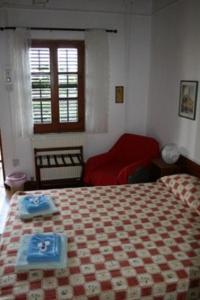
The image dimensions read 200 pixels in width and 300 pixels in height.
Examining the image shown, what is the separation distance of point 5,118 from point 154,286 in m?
3.06

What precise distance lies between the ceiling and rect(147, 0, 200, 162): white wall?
0.17 meters

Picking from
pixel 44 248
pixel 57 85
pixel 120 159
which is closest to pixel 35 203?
pixel 44 248

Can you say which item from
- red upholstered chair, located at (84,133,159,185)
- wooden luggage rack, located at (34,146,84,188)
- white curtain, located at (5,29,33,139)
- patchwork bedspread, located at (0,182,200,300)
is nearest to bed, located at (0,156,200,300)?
patchwork bedspread, located at (0,182,200,300)

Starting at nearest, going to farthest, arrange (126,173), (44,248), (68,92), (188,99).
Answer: (44,248)
(188,99)
(126,173)
(68,92)

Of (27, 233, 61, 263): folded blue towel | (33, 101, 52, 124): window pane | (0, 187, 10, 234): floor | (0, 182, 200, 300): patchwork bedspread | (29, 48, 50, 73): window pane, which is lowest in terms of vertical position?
(0, 187, 10, 234): floor

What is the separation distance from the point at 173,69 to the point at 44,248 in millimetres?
2672

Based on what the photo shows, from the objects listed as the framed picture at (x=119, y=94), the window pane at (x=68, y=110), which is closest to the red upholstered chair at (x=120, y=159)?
the framed picture at (x=119, y=94)

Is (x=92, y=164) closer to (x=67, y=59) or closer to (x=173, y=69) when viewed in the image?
(x=67, y=59)

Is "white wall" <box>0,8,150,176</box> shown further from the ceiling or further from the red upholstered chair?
the red upholstered chair

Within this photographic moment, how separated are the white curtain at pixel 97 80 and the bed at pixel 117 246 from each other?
1539mm

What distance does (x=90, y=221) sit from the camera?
229 cm

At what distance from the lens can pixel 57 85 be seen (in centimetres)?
400

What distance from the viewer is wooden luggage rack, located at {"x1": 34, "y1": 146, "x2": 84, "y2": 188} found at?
3957mm

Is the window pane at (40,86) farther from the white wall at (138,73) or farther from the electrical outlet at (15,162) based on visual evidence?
the white wall at (138,73)
